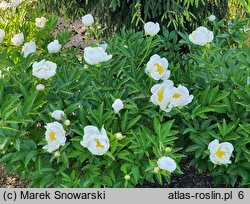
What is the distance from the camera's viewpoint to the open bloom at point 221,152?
185 centimetres

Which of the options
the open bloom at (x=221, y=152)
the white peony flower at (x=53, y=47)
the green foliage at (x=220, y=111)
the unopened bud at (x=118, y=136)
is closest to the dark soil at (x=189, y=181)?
the green foliage at (x=220, y=111)

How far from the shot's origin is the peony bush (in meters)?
1.85

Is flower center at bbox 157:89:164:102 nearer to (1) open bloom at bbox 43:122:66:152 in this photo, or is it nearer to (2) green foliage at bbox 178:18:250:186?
(2) green foliage at bbox 178:18:250:186

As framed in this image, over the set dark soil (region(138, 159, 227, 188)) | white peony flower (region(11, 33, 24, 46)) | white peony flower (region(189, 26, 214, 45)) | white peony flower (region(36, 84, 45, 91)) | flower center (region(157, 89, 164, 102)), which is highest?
white peony flower (region(11, 33, 24, 46))

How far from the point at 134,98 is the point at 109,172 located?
39cm

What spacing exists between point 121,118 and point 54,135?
38 centimetres

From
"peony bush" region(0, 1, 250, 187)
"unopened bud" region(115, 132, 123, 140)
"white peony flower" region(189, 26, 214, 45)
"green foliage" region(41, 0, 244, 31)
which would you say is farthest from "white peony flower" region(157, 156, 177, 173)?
"green foliage" region(41, 0, 244, 31)

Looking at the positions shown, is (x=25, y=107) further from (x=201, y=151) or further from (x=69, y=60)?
(x=201, y=151)

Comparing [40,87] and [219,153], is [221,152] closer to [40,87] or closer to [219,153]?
[219,153]

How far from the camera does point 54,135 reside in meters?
1.77

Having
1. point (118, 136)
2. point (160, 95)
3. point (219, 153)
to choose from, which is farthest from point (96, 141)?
point (219, 153)

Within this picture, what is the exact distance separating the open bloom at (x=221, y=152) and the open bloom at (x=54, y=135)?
2.26ft

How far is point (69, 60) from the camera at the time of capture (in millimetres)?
2504

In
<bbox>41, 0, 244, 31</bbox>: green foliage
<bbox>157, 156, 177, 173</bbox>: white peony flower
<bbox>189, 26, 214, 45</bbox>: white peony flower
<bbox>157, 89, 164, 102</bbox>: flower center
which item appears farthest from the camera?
<bbox>41, 0, 244, 31</bbox>: green foliage
